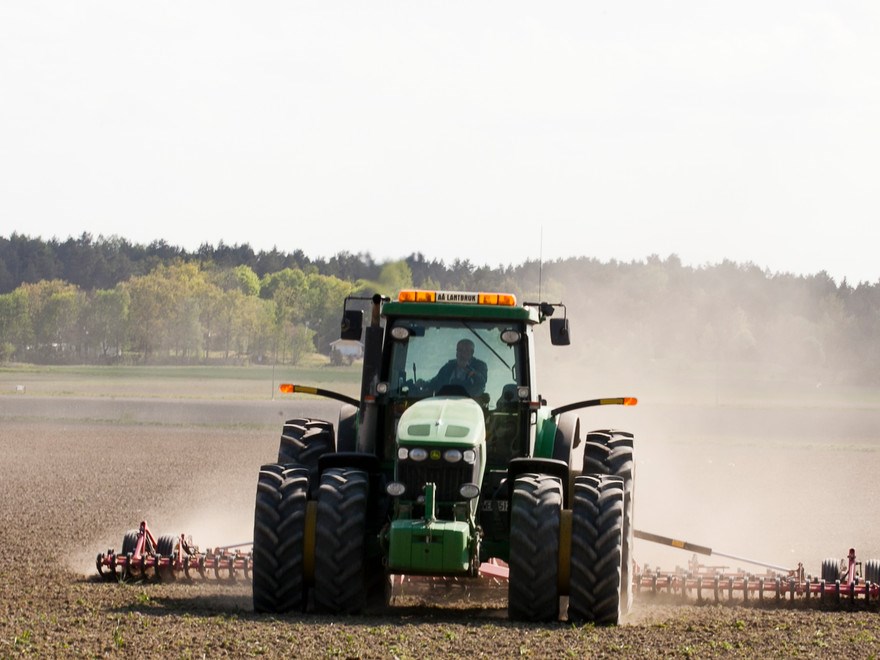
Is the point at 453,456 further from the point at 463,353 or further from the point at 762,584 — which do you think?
the point at 762,584

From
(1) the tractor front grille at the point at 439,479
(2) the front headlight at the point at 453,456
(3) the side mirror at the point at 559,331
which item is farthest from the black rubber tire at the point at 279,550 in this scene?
(3) the side mirror at the point at 559,331

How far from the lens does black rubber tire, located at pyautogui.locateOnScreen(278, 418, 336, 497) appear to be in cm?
1445

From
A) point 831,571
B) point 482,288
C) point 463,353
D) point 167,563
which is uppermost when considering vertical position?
→ point 482,288

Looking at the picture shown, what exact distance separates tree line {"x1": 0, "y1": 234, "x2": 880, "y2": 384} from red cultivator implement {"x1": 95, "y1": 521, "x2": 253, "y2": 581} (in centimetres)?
923

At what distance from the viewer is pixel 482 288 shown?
40.6 meters

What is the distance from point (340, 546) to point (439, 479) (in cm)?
101

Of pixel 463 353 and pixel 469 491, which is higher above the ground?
pixel 463 353

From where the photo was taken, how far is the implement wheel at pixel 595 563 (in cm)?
1180

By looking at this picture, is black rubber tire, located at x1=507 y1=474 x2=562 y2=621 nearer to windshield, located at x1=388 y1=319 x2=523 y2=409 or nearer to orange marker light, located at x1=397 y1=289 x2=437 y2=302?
windshield, located at x1=388 y1=319 x2=523 y2=409

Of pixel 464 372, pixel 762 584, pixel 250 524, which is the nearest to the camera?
pixel 464 372

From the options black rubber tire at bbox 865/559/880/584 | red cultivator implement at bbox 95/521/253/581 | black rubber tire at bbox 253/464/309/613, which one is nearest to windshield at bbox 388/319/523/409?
black rubber tire at bbox 253/464/309/613

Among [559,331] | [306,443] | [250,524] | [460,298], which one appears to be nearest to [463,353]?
[460,298]

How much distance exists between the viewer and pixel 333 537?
11.9m

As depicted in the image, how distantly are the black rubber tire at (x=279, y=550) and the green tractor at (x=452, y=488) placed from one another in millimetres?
12
